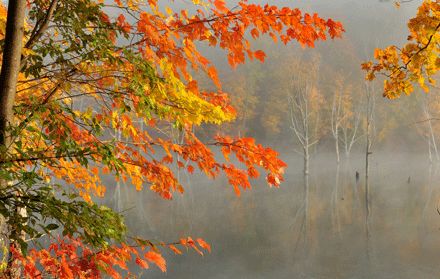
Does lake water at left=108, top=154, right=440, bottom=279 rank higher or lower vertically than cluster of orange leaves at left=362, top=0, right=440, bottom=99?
lower

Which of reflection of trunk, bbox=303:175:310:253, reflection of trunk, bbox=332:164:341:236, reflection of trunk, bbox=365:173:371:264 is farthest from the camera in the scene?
reflection of trunk, bbox=332:164:341:236

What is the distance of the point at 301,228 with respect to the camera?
56.0ft

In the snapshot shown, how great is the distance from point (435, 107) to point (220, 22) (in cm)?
5111

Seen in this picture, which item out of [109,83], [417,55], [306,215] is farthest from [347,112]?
[109,83]

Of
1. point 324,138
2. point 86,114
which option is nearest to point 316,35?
point 86,114

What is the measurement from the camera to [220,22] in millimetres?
2996

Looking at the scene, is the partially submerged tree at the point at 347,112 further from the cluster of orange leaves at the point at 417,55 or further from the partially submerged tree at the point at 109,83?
the partially submerged tree at the point at 109,83

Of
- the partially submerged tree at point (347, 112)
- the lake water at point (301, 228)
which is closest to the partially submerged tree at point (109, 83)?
the lake water at point (301, 228)

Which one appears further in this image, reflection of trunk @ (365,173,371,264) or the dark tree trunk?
reflection of trunk @ (365,173,371,264)

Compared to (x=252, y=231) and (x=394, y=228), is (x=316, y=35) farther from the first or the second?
(x=394, y=228)

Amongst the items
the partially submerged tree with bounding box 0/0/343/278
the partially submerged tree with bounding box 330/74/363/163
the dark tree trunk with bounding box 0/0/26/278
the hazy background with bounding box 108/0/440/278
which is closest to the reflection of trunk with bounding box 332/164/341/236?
the hazy background with bounding box 108/0/440/278

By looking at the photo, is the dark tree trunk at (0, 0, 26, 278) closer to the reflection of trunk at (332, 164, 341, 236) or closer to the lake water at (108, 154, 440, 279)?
the lake water at (108, 154, 440, 279)

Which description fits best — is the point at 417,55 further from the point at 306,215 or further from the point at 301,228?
the point at 306,215

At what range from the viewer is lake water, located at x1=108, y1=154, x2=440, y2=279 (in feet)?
40.5
